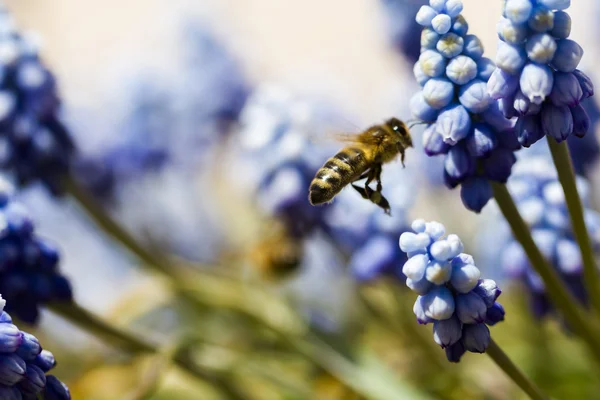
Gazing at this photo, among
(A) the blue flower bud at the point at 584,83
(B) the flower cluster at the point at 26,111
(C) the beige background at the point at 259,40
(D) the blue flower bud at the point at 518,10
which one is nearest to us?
(D) the blue flower bud at the point at 518,10

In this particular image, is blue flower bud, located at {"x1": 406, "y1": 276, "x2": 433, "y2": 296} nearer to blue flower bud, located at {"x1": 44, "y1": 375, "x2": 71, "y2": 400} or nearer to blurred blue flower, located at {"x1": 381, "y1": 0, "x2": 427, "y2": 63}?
blue flower bud, located at {"x1": 44, "y1": 375, "x2": 71, "y2": 400}

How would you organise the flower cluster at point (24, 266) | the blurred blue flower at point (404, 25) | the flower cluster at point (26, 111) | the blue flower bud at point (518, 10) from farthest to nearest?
the blurred blue flower at point (404, 25) → the flower cluster at point (26, 111) → the flower cluster at point (24, 266) → the blue flower bud at point (518, 10)

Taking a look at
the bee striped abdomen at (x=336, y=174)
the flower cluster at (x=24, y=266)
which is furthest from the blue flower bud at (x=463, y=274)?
the flower cluster at (x=24, y=266)

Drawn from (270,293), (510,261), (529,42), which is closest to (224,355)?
(270,293)

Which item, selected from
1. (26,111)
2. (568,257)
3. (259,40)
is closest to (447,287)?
(568,257)

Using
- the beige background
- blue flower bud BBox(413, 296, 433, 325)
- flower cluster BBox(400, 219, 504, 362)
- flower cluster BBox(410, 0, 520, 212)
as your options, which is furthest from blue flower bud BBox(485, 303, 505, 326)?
the beige background

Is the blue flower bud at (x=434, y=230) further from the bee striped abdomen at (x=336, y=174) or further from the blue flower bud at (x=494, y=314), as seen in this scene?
the bee striped abdomen at (x=336, y=174)
